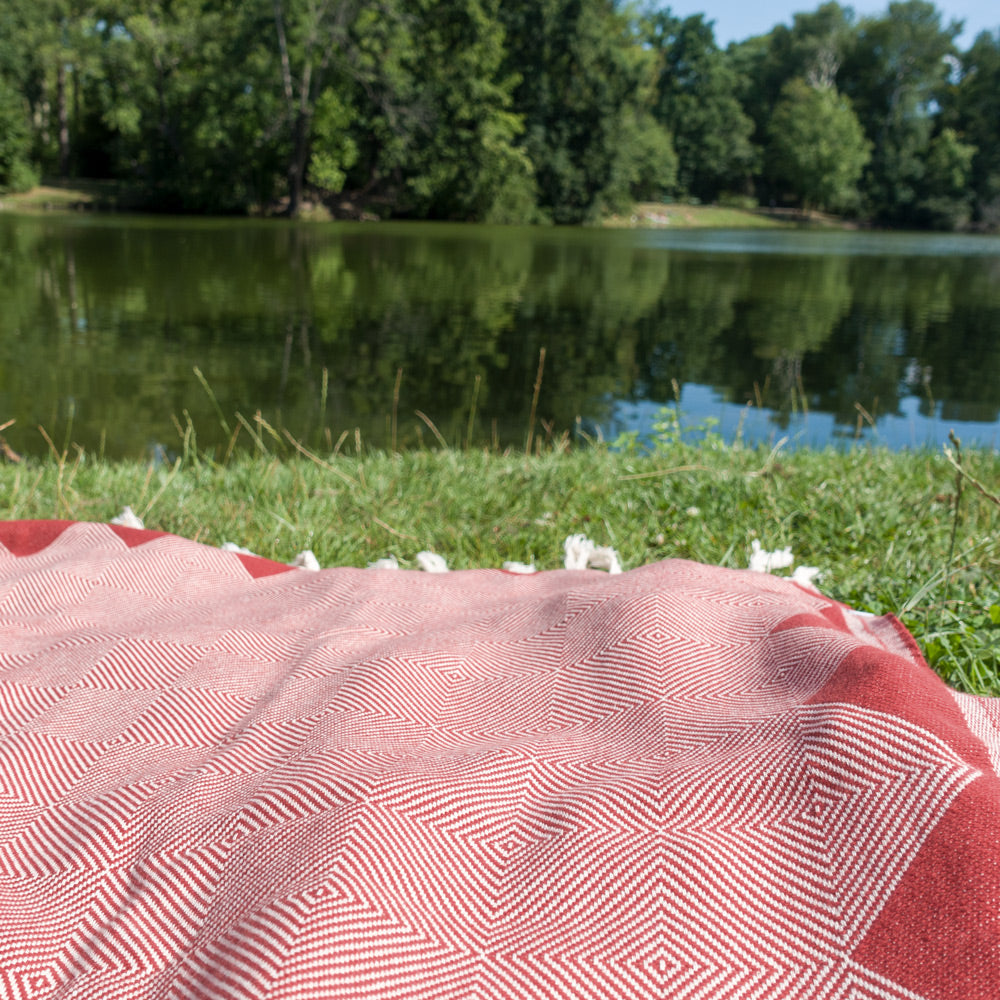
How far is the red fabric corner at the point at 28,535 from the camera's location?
7.02 ft

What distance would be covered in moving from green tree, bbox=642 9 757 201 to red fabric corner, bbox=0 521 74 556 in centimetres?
6155

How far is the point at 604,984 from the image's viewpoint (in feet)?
2.79

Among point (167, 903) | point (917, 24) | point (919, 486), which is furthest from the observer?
point (917, 24)

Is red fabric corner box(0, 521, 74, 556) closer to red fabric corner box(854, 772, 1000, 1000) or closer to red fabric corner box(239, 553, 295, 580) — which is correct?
red fabric corner box(239, 553, 295, 580)

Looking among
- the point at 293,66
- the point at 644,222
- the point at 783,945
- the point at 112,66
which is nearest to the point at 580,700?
the point at 783,945

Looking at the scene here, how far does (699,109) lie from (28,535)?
65691 mm

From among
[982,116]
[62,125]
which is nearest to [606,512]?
[62,125]

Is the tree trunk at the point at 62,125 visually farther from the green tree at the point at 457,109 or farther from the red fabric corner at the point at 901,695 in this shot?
the red fabric corner at the point at 901,695

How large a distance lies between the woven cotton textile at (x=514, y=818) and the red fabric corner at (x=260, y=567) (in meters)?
0.51

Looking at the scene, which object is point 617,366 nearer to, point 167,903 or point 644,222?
point 167,903

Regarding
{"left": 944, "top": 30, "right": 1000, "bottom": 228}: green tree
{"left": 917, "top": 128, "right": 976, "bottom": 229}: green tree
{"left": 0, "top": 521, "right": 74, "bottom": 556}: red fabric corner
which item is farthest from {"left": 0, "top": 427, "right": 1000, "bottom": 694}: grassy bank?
{"left": 944, "top": 30, "right": 1000, "bottom": 228}: green tree

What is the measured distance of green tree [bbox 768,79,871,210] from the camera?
58.4m

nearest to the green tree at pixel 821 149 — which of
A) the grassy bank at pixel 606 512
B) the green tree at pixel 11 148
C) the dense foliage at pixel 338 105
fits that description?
the dense foliage at pixel 338 105

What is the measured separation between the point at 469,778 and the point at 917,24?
82416mm
